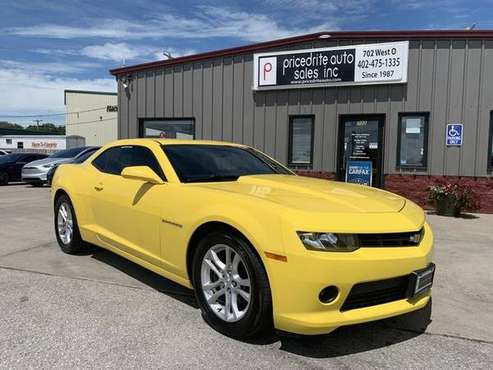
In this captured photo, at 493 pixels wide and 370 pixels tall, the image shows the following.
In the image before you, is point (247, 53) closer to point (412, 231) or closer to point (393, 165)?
point (393, 165)

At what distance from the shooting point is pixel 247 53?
12094 millimetres

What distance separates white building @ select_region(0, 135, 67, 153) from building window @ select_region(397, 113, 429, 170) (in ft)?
175

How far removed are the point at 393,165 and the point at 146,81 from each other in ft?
23.7

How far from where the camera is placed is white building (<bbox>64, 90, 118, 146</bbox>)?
56281 millimetres

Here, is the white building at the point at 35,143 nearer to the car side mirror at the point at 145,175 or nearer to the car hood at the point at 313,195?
the car side mirror at the point at 145,175

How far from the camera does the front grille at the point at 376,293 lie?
3.12 metres

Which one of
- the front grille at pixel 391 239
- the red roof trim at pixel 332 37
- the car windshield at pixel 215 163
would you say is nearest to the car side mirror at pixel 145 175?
the car windshield at pixel 215 163

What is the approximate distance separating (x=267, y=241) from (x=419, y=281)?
3.73 ft

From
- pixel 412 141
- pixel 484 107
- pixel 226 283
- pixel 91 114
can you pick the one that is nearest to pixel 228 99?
pixel 412 141

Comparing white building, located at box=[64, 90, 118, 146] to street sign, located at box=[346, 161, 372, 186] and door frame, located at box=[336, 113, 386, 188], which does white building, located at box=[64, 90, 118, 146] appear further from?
street sign, located at box=[346, 161, 372, 186]

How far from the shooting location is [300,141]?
11.8 metres

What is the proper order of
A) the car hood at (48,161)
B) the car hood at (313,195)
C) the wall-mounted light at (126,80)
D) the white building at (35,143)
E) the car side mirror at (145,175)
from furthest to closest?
1. the white building at (35,143)
2. the car hood at (48,161)
3. the wall-mounted light at (126,80)
4. the car side mirror at (145,175)
5. the car hood at (313,195)

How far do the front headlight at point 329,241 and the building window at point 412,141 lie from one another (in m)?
8.21

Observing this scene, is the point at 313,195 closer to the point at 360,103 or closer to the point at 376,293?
the point at 376,293
